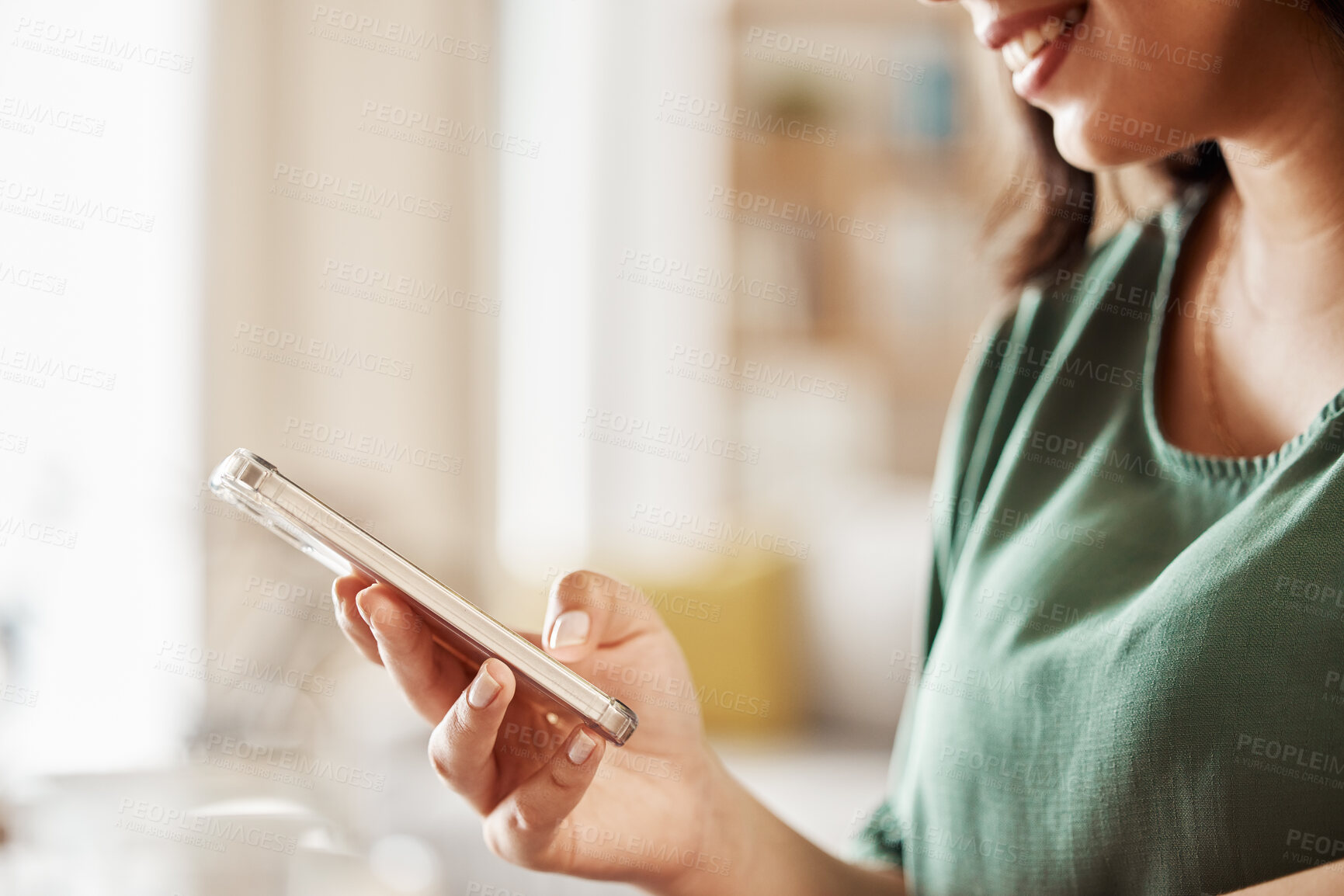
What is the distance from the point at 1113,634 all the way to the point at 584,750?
31cm

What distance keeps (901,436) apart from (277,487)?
8.84 feet

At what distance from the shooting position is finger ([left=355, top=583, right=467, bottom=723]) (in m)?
0.58

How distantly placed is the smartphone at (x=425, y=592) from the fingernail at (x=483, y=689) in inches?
0.5

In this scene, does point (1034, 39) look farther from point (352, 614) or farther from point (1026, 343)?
point (352, 614)

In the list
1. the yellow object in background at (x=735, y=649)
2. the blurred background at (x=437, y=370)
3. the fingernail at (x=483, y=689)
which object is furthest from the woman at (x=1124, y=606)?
the yellow object in background at (x=735, y=649)

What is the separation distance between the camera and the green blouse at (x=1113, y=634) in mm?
587

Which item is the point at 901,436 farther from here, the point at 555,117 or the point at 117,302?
the point at 117,302

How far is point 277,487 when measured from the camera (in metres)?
0.54

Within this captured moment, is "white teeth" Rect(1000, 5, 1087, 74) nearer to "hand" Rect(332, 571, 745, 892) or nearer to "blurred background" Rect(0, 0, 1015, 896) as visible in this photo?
"blurred background" Rect(0, 0, 1015, 896)

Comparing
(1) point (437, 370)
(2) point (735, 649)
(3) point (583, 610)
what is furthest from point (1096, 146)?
(1) point (437, 370)

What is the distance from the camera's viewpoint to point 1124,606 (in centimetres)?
67

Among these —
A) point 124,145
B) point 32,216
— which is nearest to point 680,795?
point 32,216

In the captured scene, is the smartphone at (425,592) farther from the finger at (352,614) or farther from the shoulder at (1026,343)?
the shoulder at (1026,343)

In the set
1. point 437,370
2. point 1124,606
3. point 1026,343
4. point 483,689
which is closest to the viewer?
point 483,689
